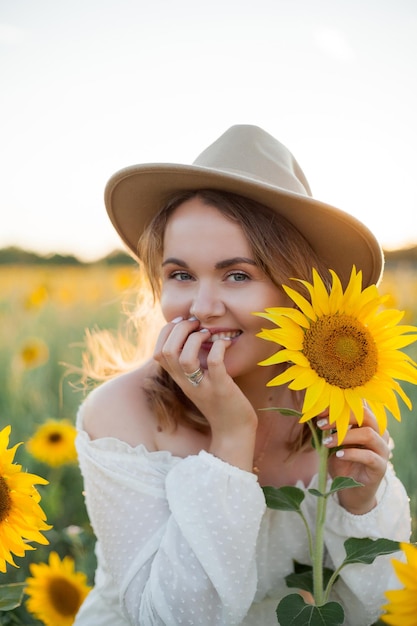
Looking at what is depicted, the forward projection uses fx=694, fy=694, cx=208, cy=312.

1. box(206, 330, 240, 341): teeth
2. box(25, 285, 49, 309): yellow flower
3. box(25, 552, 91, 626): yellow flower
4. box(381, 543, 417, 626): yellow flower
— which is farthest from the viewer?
box(25, 285, 49, 309): yellow flower

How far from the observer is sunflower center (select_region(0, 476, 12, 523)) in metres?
1.32

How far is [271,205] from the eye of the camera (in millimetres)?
1874

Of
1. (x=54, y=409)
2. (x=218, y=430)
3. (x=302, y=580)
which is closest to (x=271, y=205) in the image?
(x=218, y=430)

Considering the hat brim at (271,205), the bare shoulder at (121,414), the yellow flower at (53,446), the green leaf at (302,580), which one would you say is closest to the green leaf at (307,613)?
the green leaf at (302,580)

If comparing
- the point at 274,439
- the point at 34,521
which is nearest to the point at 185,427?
the point at 274,439

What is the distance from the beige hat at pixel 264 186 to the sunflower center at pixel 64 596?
1247 millimetres

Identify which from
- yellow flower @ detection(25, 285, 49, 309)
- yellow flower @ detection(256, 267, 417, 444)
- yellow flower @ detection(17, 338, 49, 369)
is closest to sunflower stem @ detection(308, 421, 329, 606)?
yellow flower @ detection(256, 267, 417, 444)

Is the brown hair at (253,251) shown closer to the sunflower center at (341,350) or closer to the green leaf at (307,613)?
the sunflower center at (341,350)

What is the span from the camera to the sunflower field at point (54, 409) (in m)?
2.25

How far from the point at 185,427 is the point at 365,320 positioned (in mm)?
861

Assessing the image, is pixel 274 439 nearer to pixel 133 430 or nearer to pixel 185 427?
pixel 185 427

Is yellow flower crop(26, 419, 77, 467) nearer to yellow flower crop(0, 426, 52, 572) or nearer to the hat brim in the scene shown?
the hat brim

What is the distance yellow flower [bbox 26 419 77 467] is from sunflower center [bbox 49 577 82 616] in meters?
0.94

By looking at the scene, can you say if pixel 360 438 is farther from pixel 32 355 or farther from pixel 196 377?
pixel 32 355
